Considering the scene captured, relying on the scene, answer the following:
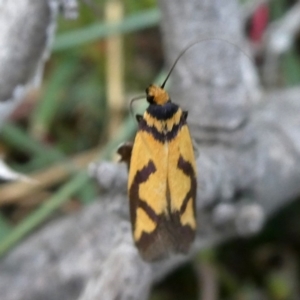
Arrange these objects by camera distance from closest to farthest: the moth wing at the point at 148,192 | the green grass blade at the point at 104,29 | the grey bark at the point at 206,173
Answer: the moth wing at the point at 148,192, the grey bark at the point at 206,173, the green grass blade at the point at 104,29

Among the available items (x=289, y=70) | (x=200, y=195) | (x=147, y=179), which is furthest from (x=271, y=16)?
(x=147, y=179)

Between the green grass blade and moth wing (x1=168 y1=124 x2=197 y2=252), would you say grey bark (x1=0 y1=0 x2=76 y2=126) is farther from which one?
the green grass blade

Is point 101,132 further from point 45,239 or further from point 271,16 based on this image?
point 271,16

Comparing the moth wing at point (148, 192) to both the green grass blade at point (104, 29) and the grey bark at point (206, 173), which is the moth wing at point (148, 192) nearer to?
the grey bark at point (206, 173)

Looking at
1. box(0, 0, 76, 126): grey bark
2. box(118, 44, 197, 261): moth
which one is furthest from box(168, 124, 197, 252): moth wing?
box(0, 0, 76, 126): grey bark

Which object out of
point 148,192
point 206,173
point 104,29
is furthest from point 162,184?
point 104,29

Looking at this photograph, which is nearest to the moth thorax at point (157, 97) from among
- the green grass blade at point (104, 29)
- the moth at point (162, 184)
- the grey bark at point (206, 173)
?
the moth at point (162, 184)
